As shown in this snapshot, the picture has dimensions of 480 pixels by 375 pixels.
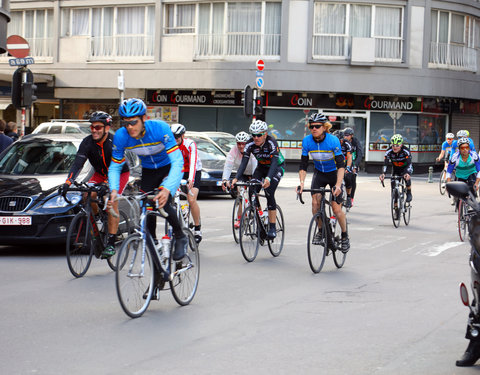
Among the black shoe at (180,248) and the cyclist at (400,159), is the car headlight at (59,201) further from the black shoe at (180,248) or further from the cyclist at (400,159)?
the cyclist at (400,159)

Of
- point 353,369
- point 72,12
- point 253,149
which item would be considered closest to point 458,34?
point 72,12

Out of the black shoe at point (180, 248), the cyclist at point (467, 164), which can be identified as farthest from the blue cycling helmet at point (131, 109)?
the cyclist at point (467, 164)

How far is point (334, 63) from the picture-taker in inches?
1385

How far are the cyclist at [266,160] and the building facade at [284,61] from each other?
79.0 ft

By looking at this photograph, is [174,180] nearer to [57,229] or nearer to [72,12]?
[57,229]

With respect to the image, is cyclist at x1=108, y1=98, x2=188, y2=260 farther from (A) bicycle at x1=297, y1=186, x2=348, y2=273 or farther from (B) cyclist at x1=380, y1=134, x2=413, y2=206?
(B) cyclist at x1=380, y1=134, x2=413, y2=206

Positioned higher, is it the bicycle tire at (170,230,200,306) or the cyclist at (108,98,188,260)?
the cyclist at (108,98,188,260)

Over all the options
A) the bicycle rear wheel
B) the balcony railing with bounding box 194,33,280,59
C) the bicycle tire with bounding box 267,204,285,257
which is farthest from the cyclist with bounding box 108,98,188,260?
the balcony railing with bounding box 194,33,280,59

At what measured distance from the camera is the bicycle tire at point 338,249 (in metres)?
10.3

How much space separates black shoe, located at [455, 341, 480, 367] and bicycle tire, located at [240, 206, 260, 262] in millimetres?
5279

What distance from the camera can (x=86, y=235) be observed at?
9.33 metres

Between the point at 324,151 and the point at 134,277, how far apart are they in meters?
→ 4.12

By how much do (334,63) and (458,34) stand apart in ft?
22.2

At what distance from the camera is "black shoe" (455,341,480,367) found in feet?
18.2
